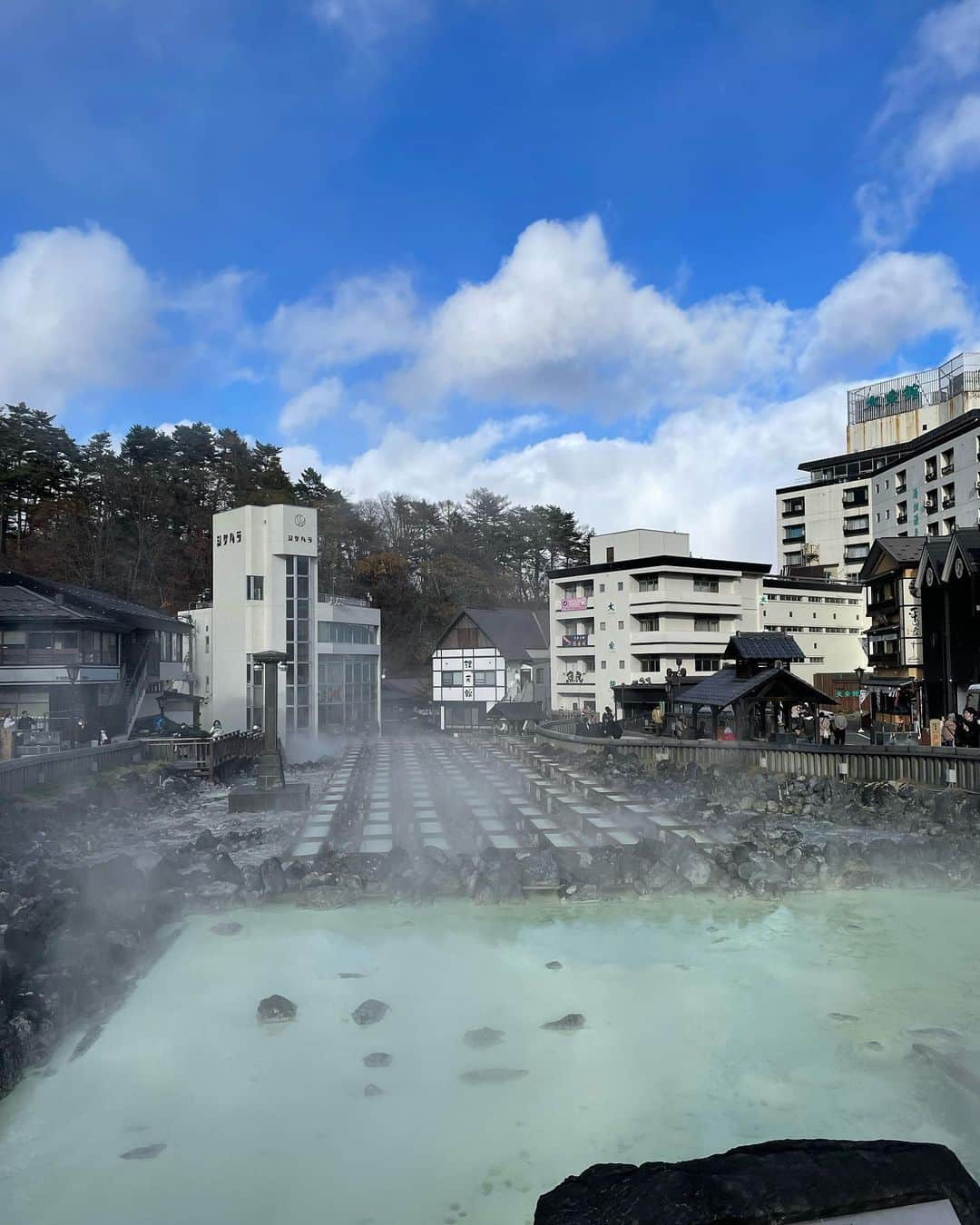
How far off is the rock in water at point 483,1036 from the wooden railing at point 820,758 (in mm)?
19433

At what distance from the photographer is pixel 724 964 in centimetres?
1165

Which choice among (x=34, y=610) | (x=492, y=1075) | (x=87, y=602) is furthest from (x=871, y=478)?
(x=492, y=1075)

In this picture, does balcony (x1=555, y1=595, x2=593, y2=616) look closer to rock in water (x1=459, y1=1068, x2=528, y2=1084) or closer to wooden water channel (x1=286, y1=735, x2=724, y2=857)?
wooden water channel (x1=286, y1=735, x2=724, y2=857)

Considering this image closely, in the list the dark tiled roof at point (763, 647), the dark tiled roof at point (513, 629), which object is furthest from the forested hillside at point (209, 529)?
the dark tiled roof at point (763, 647)

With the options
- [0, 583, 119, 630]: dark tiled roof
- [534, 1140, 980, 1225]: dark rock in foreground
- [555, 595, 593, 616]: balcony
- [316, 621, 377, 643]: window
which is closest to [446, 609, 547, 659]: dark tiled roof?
[555, 595, 593, 616]: balcony

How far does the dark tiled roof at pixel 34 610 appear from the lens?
30141 millimetres

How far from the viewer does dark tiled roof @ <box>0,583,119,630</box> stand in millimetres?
30141

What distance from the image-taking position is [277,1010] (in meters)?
10.0

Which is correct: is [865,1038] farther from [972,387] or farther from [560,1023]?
[972,387]

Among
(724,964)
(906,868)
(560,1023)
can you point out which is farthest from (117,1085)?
(906,868)

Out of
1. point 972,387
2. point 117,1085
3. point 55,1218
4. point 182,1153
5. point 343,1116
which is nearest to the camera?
point 55,1218

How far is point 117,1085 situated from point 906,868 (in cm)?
1502

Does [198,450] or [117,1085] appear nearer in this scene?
[117,1085]

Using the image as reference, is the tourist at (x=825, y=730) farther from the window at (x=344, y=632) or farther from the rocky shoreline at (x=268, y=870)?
the window at (x=344, y=632)
